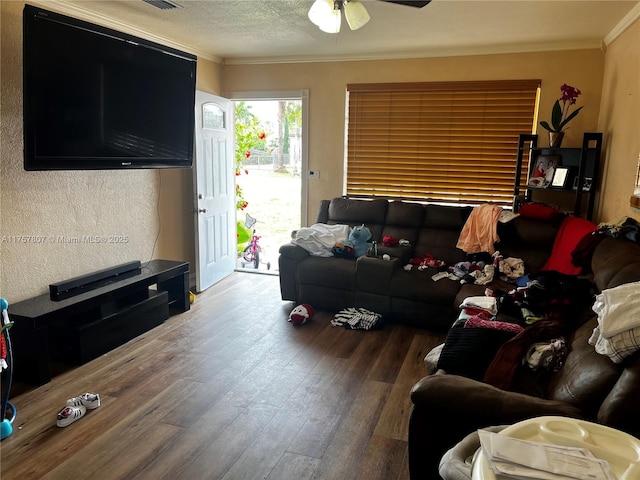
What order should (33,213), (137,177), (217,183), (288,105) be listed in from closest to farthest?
(33,213) → (137,177) → (217,183) → (288,105)

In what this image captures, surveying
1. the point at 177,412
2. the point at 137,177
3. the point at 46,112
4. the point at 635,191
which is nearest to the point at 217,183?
the point at 137,177

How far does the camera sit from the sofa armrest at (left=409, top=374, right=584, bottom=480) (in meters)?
1.60

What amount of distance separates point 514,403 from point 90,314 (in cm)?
283

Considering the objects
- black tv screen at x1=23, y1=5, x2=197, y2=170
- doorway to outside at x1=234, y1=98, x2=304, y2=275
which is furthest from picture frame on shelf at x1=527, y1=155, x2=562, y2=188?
doorway to outside at x1=234, y1=98, x2=304, y2=275

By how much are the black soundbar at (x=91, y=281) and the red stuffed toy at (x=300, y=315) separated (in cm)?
134

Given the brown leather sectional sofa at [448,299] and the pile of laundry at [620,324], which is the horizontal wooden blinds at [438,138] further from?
the pile of laundry at [620,324]

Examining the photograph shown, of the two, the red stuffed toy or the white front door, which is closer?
the red stuffed toy

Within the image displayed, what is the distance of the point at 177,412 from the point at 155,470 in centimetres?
47

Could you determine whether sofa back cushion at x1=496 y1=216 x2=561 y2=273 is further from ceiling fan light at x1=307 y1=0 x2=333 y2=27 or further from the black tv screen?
the black tv screen

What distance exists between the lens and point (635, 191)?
9.32 ft

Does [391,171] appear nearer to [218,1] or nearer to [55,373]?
[218,1]

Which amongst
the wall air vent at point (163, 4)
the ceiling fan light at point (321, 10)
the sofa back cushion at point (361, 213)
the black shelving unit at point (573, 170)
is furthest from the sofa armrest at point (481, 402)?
the wall air vent at point (163, 4)

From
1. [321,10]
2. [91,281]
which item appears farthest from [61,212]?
[321,10]

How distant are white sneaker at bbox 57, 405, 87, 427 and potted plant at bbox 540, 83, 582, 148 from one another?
160 inches
